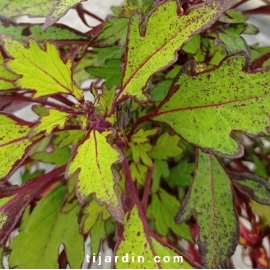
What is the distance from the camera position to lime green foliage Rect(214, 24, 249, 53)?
39 centimetres

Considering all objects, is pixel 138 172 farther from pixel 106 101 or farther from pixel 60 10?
pixel 60 10

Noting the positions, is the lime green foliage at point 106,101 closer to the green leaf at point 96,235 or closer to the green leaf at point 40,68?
the green leaf at point 40,68

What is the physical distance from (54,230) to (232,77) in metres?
0.27

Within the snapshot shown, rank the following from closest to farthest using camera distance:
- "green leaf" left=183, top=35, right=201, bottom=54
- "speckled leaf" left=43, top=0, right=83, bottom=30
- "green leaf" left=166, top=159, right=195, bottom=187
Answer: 1. "speckled leaf" left=43, top=0, right=83, bottom=30
2. "green leaf" left=183, top=35, right=201, bottom=54
3. "green leaf" left=166, top=159, right=195, bottom=187

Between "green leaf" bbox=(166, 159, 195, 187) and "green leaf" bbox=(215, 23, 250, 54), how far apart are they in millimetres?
182

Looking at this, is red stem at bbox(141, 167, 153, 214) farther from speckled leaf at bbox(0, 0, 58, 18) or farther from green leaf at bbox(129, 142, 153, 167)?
speckled leaf at bbox(0, 0, 58, 18)

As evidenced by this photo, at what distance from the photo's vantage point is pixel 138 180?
1.63 feet

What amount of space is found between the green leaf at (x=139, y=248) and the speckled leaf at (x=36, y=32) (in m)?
0.19

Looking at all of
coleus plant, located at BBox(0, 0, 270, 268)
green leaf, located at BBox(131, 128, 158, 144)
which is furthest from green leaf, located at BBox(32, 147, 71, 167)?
green leaf, located at BBox(131, 128, 158, 144)

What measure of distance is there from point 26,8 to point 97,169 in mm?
167

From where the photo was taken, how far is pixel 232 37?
15.9 inches

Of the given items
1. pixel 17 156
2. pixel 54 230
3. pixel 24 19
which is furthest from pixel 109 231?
pixel 24 19

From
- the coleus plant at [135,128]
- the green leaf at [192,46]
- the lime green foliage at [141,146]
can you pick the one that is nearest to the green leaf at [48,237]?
the coleus plant at [135,128]

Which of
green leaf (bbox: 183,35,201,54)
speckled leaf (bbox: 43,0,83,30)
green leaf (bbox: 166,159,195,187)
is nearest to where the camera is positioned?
speckled leaf (bbox: 43,0,83,30)
